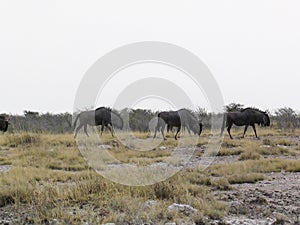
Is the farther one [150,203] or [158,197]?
[158,197]

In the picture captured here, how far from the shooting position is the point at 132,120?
32.2 metres

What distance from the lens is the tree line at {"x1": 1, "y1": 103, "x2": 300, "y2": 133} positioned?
1123 inches

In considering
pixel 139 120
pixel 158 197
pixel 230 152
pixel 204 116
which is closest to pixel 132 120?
pixel 139 120

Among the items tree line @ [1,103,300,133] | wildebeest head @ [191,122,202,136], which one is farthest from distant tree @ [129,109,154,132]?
wildebeest head @ [191,122,202,136]

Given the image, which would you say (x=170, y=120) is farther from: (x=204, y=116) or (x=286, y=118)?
(x=286, y=118)

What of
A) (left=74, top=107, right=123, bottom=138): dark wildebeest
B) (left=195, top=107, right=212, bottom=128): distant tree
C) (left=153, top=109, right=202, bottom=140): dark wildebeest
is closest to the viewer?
(left=74, top=107, right=123, bottom=138): dark wildebeest

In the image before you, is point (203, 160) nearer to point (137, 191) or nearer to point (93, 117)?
point (137, 191)

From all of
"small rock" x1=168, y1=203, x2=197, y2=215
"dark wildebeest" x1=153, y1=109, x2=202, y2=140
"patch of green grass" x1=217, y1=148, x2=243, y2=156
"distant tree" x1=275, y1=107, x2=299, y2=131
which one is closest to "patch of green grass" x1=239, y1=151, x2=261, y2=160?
"patch of green grass" x1=217, y1=148, x2=243, y2=156

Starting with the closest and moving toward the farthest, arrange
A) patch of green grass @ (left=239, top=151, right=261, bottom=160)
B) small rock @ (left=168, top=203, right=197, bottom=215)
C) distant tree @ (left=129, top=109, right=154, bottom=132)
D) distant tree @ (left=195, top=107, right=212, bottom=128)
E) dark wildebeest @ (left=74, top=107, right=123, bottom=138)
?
1. small rock @ (left=168, top=203, right=197, bottom=215)
2. patch of green grass @ (left=239, top=151, right=261, bottom=160)
3. dark wildebeest @ (left=74, top=107, right=123, bottom=138)
4. distant tree @ (left=129, top=109, right=154, bottom=132)
5. distant tree @ (left=195, top=107, right=212, bottom=128)

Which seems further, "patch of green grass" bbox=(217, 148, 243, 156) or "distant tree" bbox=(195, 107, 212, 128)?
"distant tree" bbox=(195, 107, 212, 128)

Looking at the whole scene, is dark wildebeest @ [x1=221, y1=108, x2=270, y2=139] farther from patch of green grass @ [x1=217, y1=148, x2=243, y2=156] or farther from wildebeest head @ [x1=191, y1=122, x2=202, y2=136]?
patch of green grass @ [x1=217, y1=148, x2=243, y2=156]

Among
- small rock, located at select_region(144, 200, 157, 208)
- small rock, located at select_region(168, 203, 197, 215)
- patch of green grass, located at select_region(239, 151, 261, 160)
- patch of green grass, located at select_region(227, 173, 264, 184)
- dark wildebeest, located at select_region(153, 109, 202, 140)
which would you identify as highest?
dark wildebeest, located at select_region(153, 109, 202, 140)

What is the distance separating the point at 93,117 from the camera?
873 inches

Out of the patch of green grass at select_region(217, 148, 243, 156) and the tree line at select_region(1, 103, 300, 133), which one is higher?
the tree line at select_region(1, 103, 300, 133)
